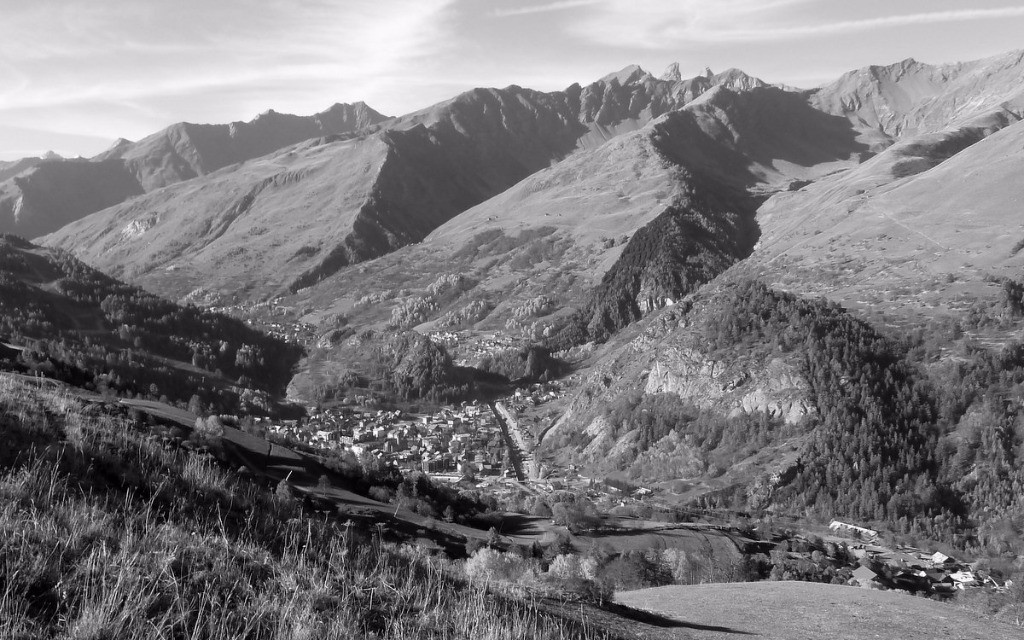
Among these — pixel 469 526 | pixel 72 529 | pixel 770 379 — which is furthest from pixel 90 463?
→ pixel 770 379

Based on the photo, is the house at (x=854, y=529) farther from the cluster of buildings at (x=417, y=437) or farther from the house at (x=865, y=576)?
the cluster of buildings at (x=417, y=437)

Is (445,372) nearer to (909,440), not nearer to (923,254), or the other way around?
(909,440)

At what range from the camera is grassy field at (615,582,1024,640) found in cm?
1469

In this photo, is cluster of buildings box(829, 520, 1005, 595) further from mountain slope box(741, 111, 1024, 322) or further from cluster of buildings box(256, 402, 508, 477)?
mountain slope box(741, 111, 1024, 322)

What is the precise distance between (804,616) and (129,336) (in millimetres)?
180712

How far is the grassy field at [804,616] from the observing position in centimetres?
1469

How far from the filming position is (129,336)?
169875 mm

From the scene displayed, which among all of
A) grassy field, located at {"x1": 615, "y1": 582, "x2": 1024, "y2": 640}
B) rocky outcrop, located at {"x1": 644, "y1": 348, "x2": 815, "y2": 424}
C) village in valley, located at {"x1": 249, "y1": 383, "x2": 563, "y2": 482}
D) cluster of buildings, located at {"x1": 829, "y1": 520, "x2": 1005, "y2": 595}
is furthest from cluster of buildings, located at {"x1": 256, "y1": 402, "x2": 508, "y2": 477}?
grassy field, located at {"x1": 615, "y1": 582, "x2": 1024, "y2": 640}

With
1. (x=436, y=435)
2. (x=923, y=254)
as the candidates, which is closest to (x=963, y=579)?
(x=436, y=435)

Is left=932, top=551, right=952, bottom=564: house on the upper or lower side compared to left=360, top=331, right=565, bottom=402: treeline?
lower

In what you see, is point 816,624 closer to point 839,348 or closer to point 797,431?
point 797,431

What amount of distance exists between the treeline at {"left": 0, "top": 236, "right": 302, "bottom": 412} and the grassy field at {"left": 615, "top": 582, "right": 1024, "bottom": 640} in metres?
122

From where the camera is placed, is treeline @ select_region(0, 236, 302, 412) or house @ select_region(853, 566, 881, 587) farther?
treeline @ select_region(0, 236, 302, 412)

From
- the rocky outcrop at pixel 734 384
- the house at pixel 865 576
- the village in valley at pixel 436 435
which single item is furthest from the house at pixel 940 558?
the village in valley at pixel 436 435
